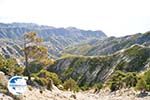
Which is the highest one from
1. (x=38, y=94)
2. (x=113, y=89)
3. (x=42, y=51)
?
(x=42, y=51)

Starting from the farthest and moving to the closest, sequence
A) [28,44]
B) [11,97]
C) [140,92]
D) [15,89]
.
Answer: [140,92] → [28,44] → [11,97] → [15,89]

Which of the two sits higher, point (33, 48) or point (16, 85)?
point (16, 85)

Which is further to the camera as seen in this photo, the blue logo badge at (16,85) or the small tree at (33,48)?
the small tree at (33,48)

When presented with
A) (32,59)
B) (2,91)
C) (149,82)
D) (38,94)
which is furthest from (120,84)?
(2,91)

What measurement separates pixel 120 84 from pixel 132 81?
761 centimetres

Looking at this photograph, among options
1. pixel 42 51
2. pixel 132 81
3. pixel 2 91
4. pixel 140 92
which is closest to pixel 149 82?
pixel 140 92

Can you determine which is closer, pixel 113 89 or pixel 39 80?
pixel 39 80

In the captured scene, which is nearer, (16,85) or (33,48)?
(16,85)

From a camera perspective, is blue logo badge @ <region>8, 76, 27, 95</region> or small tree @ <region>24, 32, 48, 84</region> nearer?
blue logo badge @ <region>8, 76, 27, 95</region>

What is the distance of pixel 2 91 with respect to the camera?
53219mm

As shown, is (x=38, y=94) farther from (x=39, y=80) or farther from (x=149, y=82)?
(x=149, y=82)

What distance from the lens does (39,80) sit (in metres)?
83.1

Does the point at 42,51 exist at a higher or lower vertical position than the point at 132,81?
higher

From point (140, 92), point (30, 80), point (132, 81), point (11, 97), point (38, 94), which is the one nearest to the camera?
point (11, 97)
